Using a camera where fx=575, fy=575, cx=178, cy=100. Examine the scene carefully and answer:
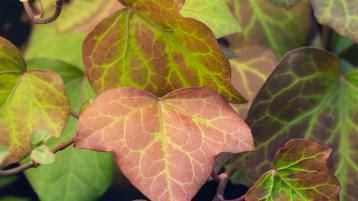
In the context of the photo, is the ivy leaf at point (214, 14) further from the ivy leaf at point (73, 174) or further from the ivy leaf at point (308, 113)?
the ivy leaf at point (73, 174)

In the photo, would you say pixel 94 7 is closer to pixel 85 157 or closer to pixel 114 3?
pixel 114 3

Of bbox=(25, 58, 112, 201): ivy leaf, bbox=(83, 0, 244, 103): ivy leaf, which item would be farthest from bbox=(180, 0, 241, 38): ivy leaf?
bbox=(25, 58, 112, 201): ivy leaf

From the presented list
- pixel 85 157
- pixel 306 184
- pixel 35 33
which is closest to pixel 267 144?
pixel 306 184

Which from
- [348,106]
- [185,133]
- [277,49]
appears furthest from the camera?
[277,49]

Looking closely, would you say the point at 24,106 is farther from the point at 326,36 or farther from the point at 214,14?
the point at 326,36

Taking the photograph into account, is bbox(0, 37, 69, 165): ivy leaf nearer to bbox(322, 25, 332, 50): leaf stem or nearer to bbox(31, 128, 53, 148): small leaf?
bbox(31, 128, 53, 148): small leaf

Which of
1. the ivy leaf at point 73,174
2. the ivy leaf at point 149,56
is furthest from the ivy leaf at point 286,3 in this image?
the ivy leaf at point 73,174
